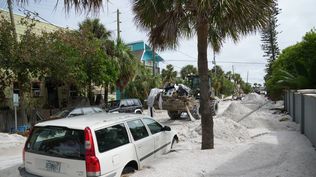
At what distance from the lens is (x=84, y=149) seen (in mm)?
5082

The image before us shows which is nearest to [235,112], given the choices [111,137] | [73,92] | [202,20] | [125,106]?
[125,106]

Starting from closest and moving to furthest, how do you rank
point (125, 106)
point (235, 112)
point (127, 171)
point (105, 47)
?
1. point (127, 171)
2. point (235, 112)
3. point (125, 106)
4. point (105, 47)

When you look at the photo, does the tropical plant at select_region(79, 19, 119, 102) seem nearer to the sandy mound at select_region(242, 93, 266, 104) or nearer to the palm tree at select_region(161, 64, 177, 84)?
the sandy mound at select_region(242, 93, 266, 104)

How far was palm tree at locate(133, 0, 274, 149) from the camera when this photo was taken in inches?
275

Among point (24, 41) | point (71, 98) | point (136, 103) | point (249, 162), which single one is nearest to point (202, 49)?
point (249, 162)

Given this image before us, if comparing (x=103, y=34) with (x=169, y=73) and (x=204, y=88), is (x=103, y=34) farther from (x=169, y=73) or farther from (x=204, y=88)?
(x=169, y=73)

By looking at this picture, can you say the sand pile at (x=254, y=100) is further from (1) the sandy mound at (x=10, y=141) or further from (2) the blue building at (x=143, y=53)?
(1) the sandy mound at (x=10, y=141)

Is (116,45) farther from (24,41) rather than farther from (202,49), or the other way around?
(202,49)

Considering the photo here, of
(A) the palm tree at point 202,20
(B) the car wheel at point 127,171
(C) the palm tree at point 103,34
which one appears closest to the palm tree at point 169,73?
(C) the palm tree at point 103,34

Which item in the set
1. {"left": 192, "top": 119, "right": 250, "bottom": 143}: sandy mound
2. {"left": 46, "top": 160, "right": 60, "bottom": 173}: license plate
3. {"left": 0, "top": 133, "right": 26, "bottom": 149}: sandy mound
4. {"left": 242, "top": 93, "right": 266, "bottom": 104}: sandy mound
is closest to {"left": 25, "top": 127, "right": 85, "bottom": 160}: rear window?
{"left": 46, "top": 160, "right": 60, "bottom": 173}: license plate

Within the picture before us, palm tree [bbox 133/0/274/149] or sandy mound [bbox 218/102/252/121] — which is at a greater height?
palm tree [bbox 133/0/274/149]

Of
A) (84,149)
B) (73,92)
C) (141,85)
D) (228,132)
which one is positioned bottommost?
(228,132)

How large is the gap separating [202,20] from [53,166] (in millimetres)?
4726

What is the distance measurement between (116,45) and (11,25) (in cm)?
1104
